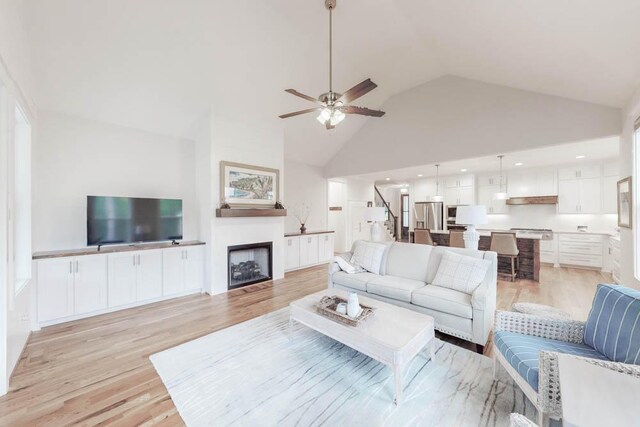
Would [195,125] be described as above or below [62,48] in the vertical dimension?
below

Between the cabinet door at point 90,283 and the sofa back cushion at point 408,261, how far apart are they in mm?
3943

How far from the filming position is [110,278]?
11.5ft

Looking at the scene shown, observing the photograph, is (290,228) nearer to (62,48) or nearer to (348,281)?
(348,281)

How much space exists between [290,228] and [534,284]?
5.24 m

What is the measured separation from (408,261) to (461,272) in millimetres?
773

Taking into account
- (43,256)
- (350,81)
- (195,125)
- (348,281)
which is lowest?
(348,281)

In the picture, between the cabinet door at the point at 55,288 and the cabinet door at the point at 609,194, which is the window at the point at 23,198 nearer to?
the cabinet door at the point at 55,288

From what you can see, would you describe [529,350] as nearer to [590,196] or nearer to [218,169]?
[218,169]

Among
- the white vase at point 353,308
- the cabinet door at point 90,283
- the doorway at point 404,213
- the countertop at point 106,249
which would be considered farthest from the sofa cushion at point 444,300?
the doorway at point 404,213

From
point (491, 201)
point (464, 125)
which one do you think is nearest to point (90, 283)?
point (464, 125)

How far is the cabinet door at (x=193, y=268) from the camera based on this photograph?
4.25 metres

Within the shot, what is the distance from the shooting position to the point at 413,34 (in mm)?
3797

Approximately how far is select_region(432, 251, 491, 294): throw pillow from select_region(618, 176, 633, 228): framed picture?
1.98 meters

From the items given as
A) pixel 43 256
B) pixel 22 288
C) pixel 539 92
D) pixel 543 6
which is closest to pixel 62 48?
pixel 43 256
